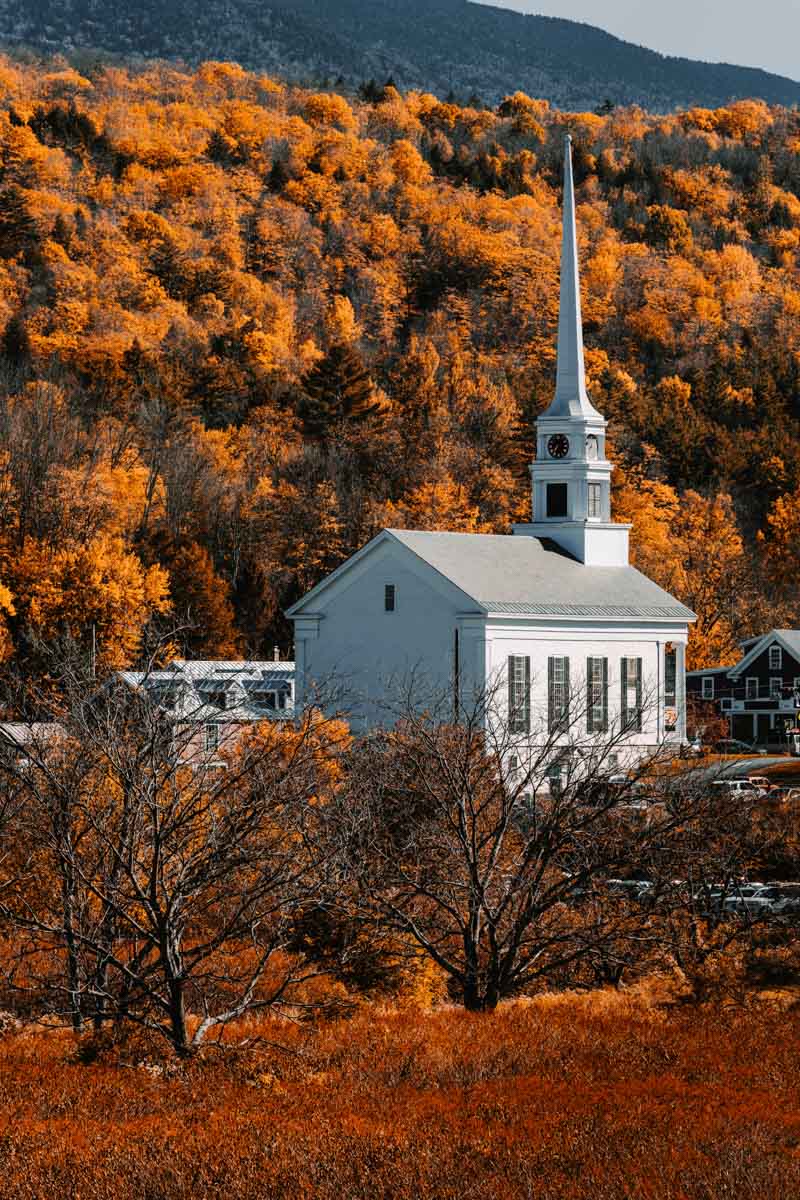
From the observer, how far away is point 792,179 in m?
175

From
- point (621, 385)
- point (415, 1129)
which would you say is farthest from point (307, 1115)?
point (621, 385)

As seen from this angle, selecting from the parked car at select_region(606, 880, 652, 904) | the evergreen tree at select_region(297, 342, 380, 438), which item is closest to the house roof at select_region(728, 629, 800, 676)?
the evergreen tree at select_region(297, 342, 380, 438)

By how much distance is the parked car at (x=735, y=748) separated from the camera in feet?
213

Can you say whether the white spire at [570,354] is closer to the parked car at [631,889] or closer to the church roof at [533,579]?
the church roof at [533,579]

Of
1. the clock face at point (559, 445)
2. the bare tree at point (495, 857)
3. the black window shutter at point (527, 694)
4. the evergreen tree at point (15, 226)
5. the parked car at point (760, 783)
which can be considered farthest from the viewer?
the evergreen tree at point (15, 226)

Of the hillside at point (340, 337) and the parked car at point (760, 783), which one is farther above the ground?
the hillside at point (340, 337)

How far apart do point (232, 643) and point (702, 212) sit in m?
101

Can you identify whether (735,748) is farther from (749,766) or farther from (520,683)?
(520,683)

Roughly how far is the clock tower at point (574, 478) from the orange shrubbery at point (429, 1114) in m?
38.3

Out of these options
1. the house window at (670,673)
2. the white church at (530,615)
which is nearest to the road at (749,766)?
the white church at (530,615)

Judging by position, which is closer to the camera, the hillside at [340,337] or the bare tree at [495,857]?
the bare tree at [495,857]

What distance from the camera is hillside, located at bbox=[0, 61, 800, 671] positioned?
8212 centimetres

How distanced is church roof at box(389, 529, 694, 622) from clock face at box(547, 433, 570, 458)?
313 cm

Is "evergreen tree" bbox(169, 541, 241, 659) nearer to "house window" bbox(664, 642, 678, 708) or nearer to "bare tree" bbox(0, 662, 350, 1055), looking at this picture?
"house window" bbox(664, 642, 678, 708)
